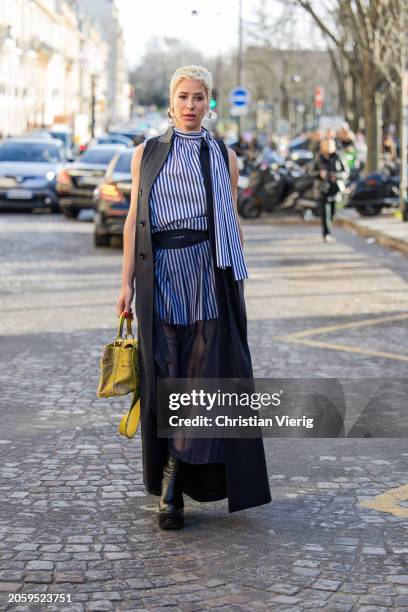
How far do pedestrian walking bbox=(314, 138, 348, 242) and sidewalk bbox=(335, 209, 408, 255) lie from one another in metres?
1.04

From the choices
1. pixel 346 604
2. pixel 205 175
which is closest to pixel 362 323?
pixel 205 175

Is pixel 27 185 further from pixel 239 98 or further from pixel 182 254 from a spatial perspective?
pixel 182 254

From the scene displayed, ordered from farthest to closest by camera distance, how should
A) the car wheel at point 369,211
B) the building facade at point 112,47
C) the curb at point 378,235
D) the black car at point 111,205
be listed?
the building facade at point 112,47, the car wheel at point 369,211, the curb at point 378,235, the black car at point 111,205

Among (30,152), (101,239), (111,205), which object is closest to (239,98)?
(30,152)

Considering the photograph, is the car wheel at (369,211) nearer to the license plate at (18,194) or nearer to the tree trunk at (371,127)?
the tree trunk at (371,127)

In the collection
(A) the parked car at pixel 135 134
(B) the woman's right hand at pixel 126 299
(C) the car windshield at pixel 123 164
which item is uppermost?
(B) the woman's right hand at pixel 126 299

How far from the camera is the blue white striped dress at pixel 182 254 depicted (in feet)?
18.1

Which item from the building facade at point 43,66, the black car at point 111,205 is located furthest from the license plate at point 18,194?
the building facade at point 43,66

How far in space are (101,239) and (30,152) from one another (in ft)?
34.6

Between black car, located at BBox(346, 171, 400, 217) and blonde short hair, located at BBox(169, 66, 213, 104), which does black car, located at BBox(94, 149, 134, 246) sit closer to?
black car, located at BBox(346, 171, 400, 217)

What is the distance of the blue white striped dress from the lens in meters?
5.52

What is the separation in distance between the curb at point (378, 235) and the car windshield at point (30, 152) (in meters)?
6.61

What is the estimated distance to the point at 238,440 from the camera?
5.42 meters

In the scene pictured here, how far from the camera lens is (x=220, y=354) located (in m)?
5.48
